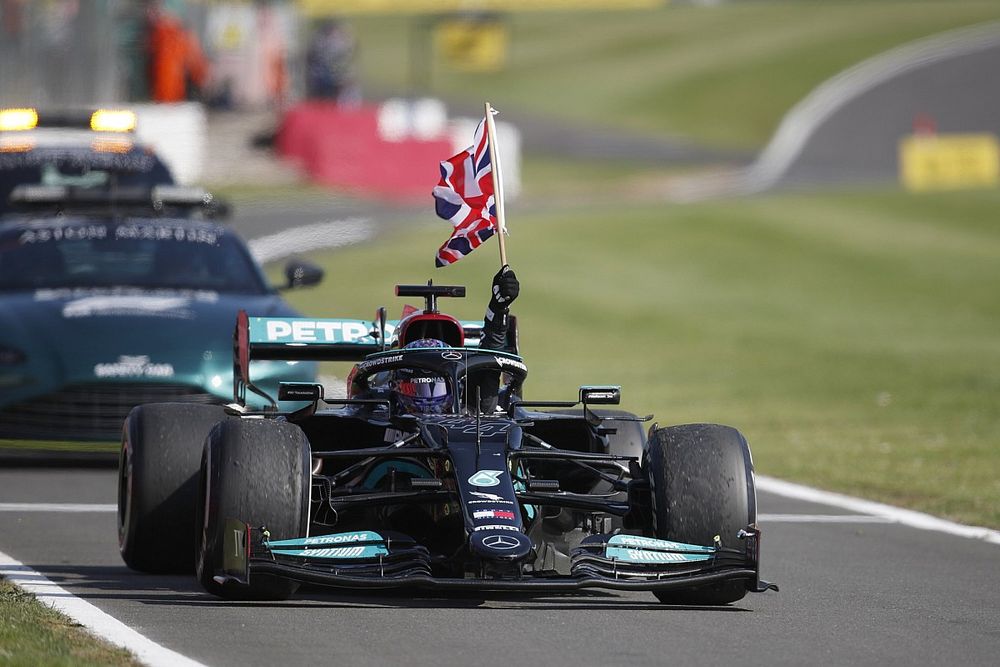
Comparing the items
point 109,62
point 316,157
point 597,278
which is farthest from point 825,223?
point 109,62

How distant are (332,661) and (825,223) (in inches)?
1147

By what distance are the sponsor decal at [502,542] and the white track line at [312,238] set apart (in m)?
20.4

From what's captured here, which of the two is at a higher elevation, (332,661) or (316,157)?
(316,157)

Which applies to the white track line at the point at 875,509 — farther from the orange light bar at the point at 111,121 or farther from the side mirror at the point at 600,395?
the orange light bar at the point at 111,121

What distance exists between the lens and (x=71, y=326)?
12680 mm

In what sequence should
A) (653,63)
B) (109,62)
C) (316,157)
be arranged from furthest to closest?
(653,63), (316,157), (109,62)

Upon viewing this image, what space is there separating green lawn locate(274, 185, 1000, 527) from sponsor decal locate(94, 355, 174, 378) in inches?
168

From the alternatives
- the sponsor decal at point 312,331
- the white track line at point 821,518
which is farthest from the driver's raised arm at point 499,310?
the white track line at point 821,518

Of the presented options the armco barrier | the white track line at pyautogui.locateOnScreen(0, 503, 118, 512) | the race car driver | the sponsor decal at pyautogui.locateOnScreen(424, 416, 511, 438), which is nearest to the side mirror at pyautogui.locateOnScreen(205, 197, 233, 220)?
the white track line at pyautogui.locateOnScreen(0, 503, 118, 512)

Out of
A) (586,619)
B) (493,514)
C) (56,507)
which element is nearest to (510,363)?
(493,514)

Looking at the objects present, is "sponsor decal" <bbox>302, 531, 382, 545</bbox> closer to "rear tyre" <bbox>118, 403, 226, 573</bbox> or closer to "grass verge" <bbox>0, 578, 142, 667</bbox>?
"grass verge" <bbox>0, 578, 142, 667</bbox>


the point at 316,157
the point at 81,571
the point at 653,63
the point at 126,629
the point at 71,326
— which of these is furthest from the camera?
the point at 653,63

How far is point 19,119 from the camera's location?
59.6ft

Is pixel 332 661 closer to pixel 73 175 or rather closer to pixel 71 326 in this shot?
pixel 71 326
